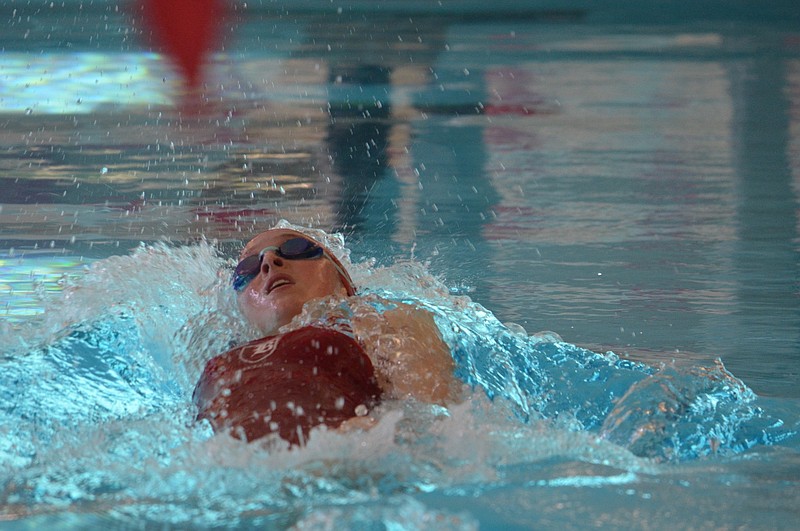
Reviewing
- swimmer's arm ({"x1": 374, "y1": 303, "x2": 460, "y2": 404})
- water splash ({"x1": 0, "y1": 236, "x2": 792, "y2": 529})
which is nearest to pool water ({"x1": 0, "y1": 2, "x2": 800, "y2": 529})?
water splash ({"x1": 0, "y1": 236, "x2": 792, "y2": 529})

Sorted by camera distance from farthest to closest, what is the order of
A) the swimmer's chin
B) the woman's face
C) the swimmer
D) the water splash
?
the woman's face
the swimmer
the swimmer's chin
the water splash

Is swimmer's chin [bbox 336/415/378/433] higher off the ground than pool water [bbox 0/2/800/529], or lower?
higher

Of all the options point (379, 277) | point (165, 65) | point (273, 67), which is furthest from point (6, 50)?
point (379, 277)

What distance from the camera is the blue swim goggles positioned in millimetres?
2889

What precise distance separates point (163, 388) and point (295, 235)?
538mm

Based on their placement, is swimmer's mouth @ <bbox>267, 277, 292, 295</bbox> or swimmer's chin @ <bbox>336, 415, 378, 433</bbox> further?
swimmer's mouth @ <bbox>267, 277, 292, 295</bbox>

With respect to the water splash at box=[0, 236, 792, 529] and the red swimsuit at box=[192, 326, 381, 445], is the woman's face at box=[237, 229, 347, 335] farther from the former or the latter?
the red swimsuit at box=[192, 326, 381, 445]

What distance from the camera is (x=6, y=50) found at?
28.8ft

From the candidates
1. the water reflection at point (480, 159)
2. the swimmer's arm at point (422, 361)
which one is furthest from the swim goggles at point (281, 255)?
the water reflection at point (480, 159)

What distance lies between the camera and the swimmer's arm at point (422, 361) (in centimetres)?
246

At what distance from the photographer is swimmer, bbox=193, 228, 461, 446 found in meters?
2.24

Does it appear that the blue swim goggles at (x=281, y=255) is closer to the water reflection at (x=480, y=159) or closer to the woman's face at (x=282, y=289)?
the woman's face at (x=282, y=289)

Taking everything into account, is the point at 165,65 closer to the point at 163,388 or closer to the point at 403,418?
the point at 163,388

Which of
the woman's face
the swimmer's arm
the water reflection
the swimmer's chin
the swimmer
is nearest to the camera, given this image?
the swimmer's chin
